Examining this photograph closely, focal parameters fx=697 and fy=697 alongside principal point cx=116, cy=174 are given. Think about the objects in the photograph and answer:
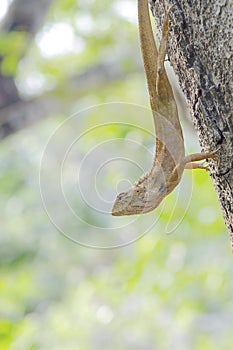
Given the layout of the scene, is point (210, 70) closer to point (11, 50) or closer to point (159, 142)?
point (159, 142)

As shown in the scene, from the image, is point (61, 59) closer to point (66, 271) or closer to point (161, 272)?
point (161, 272)

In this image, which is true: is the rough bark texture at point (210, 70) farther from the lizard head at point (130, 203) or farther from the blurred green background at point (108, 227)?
the blurred green background at point (108, 227)

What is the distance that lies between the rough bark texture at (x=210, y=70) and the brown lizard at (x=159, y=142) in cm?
2

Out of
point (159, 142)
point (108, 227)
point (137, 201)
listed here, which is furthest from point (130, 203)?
point (108, 227)

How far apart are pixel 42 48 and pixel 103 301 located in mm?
1479

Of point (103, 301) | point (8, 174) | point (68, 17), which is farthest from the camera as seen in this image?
point (8, 174)

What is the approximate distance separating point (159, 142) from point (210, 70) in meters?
0.18

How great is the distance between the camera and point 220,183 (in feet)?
3.14

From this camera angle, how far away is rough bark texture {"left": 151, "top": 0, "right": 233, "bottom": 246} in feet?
2.91

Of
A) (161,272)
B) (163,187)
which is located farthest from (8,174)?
(163,187)

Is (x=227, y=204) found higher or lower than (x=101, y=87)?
→ higher

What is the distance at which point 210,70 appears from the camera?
0.90 meters

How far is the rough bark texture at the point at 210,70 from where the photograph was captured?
0.89m

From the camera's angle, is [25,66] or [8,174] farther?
[8,174]
